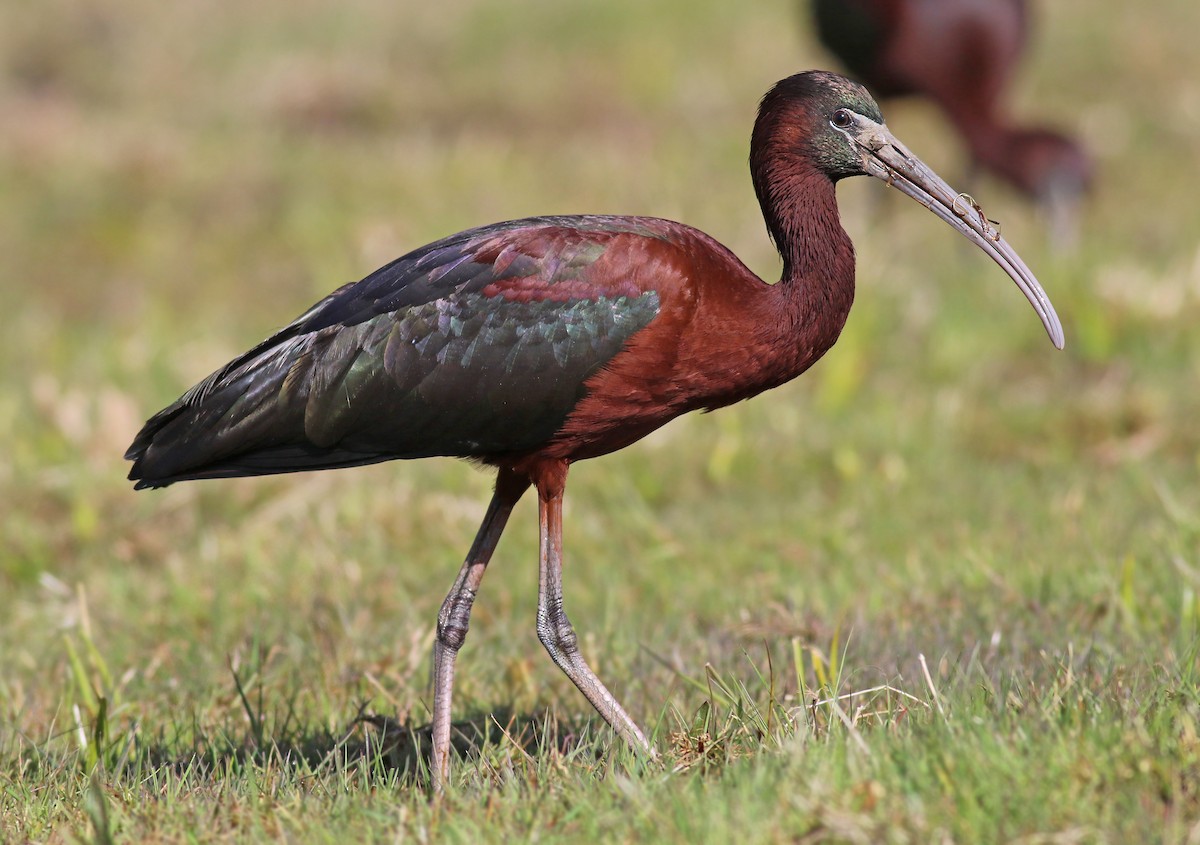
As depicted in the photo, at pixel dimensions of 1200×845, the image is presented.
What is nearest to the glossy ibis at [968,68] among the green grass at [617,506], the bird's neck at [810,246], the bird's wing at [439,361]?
the green grass at [617,506]

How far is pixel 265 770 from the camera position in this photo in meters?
3.73

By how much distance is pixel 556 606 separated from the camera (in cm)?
432

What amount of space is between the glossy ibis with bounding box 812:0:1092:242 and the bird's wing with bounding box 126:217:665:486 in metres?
6.56

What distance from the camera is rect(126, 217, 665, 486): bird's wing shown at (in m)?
4.03

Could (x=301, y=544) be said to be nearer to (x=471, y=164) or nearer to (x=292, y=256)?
(x=292, y=256)

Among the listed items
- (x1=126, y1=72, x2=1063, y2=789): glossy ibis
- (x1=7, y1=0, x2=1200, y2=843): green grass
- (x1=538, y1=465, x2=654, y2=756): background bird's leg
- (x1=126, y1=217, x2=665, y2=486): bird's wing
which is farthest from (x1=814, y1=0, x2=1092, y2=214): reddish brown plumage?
(x1=538, y1=465, x2=654, y2=756): background bird's leg

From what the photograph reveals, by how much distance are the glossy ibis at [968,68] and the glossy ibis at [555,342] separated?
6.23 m

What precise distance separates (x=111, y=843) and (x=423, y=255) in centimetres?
179

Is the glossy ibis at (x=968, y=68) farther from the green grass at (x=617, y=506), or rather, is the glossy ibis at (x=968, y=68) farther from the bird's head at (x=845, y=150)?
the bird's head at (x=845, y=150)

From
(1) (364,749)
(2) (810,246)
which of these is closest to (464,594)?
(1) (364,749)

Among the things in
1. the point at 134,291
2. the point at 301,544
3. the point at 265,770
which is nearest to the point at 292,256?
the point at 134,291

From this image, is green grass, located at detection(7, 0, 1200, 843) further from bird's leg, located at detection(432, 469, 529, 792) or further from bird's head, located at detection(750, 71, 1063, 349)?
bird's head, located at detection(750, 71, 1063, 349)

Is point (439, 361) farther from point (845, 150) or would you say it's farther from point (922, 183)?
point (922, 183)

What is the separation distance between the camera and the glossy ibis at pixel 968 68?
10.2m
